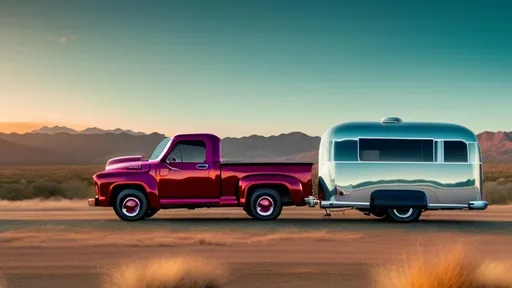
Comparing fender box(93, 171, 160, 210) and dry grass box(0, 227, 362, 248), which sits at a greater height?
fender box(93, 171, 160, 210)

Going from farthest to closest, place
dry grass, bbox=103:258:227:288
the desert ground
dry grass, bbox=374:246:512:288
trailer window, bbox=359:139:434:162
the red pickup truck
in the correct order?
the red pickup truck, trailer window, bbox=359:139:434:162, the desert ground, dry grass, bbox=103:258:227:288, dry grass, bbox=374:246:512:288

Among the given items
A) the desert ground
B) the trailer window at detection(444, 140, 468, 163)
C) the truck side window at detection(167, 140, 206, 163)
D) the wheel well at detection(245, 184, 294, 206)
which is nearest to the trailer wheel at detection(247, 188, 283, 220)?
the wheel well at detection(245, 184, 294, 206)

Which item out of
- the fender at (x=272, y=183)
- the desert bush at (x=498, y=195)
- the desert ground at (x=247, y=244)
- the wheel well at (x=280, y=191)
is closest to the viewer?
the desert ground at (x=247, y=244)

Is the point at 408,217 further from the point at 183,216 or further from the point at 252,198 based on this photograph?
the point at 183,216

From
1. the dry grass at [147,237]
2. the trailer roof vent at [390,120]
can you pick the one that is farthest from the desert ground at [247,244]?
the trailer roof vent at [390,120]

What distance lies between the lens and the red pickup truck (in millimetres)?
25203

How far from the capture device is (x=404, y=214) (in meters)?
25.9

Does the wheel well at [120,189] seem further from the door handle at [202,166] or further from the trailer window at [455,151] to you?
the trailer window at [455,151]

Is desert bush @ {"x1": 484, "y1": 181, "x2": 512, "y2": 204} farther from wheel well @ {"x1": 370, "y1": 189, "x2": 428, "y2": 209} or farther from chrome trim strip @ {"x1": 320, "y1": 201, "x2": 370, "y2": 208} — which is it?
chrome trim strip @ {"x1": 320, "y1": 201, "x2": 370, "y2": 208}

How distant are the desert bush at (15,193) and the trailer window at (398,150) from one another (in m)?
26.3

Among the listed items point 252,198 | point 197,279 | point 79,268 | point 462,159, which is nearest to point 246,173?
point 252,198

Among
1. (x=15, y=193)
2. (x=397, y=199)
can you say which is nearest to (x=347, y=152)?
(x=397, y=199)

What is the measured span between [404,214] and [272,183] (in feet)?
13.5

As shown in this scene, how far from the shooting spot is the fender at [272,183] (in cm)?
2508
